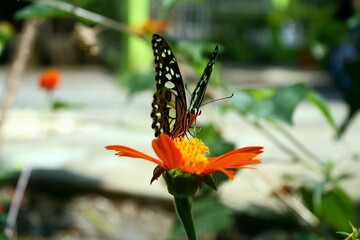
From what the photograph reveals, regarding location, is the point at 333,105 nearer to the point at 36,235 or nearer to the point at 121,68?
the point at 121,68

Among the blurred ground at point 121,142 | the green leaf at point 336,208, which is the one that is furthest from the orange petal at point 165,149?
the green leaf at point 336,208

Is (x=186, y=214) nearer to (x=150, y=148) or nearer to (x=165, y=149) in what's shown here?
(x=165, y=149)

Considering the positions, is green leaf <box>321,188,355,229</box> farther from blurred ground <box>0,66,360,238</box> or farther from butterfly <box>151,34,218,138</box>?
butterfly <box>151,34,218,138</box>

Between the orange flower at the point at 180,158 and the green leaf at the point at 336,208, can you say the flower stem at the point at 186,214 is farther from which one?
the green leaf at the point at 336,208

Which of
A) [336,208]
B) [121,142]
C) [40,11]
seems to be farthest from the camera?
[121,142]

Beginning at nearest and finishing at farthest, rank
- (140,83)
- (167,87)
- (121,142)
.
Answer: (167,87) → (140,83) → (121,142)

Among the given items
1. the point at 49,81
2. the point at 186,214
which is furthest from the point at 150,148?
the point at 186,214

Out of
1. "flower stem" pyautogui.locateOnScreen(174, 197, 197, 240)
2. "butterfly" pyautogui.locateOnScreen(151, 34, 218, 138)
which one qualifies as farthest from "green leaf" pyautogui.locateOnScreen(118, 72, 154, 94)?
"flower stem" pyautogui.locateOnScreen(174, 197, 197, 240)

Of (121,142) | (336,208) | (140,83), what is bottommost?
(121,142)
